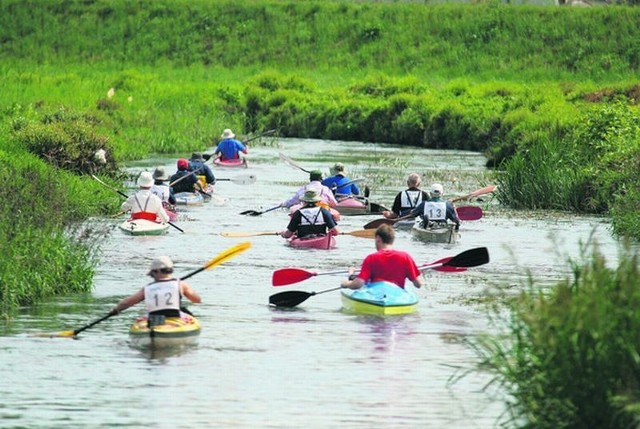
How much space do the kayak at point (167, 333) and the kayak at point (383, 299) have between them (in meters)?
2.80

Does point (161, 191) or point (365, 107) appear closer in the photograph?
point (161, 191)

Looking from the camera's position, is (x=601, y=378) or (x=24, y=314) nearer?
(x=601, y=378)

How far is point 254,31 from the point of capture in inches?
2943

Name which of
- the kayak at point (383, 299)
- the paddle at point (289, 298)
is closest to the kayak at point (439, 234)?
the paddle at point (289, 298)

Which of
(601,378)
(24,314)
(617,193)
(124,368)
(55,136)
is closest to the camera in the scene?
(601,378)

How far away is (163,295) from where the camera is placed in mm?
16453

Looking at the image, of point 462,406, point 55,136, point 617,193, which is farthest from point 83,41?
point 462,406

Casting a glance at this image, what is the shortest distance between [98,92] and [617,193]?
2752cm

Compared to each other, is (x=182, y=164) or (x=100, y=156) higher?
(x=100, y=156)

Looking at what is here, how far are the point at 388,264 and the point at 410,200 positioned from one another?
365 inches

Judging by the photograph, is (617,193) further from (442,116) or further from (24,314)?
(442,116)

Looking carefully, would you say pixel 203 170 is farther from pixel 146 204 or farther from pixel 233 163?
pixel 146 204

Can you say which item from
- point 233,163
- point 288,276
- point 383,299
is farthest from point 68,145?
point 383,299

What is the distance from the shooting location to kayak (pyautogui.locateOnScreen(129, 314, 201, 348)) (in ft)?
54.1
